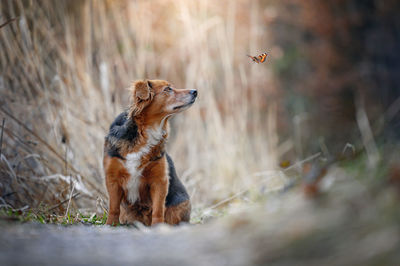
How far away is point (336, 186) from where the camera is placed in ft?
5.03

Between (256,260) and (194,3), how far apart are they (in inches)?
157

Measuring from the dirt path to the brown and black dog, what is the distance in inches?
53.4

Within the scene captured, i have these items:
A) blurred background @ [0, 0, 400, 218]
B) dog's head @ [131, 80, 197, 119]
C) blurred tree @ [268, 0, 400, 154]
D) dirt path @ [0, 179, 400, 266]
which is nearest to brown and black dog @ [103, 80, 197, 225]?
dog's head @ [131, 80, 197, 119]

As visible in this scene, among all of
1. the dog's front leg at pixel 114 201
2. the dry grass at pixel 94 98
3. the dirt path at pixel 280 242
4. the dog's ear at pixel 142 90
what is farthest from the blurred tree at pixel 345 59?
the dirt path at pixel 280 242

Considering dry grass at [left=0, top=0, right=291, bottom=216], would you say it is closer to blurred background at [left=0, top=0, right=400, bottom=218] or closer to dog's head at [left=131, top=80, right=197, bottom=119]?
blurred background at [left=0, top=0, right=400, bottom=218]

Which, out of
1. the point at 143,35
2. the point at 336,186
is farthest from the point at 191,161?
the point at 336,186

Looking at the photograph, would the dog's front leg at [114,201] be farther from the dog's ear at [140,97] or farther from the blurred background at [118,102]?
the dog's ear at [140,97]

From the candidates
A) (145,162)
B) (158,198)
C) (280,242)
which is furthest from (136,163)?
(280,242)

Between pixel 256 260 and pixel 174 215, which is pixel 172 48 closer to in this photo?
pixel 174 215

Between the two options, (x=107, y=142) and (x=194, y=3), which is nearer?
(x=107, y=142)

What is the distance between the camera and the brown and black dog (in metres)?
2.97

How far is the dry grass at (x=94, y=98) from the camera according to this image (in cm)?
350

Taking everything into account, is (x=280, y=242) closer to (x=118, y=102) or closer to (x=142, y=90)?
(x=142, y=90)

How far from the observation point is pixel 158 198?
3004 mm
